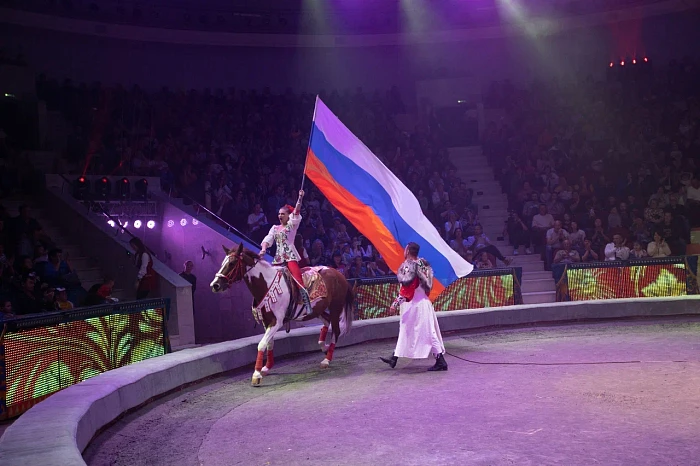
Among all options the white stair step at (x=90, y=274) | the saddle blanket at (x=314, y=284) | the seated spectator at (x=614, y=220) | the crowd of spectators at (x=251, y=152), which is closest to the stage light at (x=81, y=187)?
the crowd of spectators at (x=251, y=152)

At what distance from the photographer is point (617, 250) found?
781 inches

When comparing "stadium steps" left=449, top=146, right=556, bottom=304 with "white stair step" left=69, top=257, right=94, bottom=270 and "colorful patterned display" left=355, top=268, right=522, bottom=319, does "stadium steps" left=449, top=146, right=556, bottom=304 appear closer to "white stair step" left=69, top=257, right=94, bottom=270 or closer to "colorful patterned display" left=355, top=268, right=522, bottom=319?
"colorful patterned display" left=355, top=268, right=522, bottom=319

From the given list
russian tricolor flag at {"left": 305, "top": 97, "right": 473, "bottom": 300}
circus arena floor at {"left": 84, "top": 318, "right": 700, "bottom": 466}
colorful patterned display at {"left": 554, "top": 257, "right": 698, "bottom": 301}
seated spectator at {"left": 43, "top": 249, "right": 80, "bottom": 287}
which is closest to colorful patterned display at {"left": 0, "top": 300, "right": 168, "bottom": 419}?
circus arena floor at {"left": 84, "top": 318, "right": 700, "bottom": 466}

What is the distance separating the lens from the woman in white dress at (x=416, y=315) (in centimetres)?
1150

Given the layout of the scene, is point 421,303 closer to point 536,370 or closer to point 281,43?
point 536,370

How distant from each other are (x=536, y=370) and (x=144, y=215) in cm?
1325

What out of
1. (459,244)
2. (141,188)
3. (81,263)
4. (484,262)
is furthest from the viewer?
(459,244)

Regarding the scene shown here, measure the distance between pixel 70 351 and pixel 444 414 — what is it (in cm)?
522

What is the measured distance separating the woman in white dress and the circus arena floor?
32 cm

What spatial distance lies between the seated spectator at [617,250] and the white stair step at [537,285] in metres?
1.71

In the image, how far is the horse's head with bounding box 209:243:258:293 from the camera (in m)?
10.9

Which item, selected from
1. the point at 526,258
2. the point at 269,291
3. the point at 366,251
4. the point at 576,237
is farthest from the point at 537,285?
the point at 269,291

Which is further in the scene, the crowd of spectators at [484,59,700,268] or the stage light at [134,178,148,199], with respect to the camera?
the crowd of spectators at [484,59,700,268]

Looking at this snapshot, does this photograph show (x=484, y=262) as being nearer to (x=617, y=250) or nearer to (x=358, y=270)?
(x=617, y=250)
